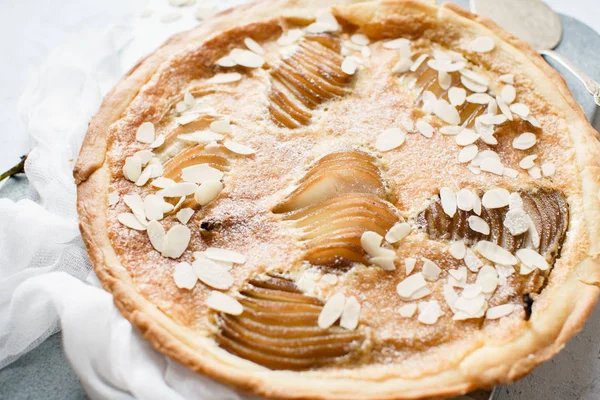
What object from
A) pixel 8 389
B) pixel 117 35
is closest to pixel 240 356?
pixel 8 389

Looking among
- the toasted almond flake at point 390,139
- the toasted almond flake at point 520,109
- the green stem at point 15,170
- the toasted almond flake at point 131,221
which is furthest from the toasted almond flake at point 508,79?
the green stem at point 15,170

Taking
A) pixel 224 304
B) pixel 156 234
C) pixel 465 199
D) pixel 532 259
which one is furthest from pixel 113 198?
pixel 532 259

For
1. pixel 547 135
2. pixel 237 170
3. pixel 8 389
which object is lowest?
pixel 8 389

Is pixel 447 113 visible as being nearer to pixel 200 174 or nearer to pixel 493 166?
pixel 493 166

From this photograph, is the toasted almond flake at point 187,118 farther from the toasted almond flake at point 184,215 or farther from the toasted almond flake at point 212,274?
the toasted almond flake at point 212,274

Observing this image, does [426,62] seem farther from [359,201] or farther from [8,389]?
[8,389]

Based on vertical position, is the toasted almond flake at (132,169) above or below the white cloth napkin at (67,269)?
above
